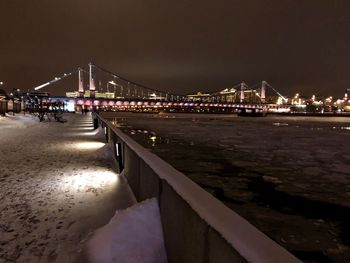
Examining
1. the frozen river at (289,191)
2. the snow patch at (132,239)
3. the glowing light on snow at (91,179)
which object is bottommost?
the frozen river at (289,191)

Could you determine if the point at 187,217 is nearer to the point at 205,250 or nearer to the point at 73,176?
the point at 205,250

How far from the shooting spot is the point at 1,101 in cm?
4394

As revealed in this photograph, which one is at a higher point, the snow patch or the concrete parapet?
the concrete parapet

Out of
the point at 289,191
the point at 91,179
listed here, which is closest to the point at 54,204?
the point at 91,179

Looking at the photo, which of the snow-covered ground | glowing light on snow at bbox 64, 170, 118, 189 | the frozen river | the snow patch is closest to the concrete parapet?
the snow patch

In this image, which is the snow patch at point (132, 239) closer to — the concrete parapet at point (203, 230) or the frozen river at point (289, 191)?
the concrete parapet at point (203, 230)

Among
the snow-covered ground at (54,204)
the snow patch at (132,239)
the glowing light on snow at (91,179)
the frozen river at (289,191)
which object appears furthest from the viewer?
the glowing light on snow at (91,179)

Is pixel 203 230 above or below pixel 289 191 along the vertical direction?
above

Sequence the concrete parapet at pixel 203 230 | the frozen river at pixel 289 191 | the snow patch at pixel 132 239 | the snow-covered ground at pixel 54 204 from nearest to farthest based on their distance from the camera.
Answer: the concrete parapet at pixel 203 230 < the snow patch at pixel 132 239 < the snow-covered ground at pixel 54 204 < the frozen river at pixel 289 191

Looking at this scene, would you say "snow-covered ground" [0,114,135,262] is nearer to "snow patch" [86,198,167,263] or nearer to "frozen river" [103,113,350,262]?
"snow patch" [86,198,167,263]

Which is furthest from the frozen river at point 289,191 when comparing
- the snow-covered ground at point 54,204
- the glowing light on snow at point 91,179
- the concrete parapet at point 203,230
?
the snow-covered ground at point 54,204

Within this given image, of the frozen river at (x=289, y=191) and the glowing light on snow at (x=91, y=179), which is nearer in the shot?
the frozen river at (x=289, y=191)

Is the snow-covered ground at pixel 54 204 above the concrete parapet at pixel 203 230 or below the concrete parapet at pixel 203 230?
below

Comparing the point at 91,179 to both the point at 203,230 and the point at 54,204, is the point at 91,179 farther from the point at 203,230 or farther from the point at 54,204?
the point at 203,230
